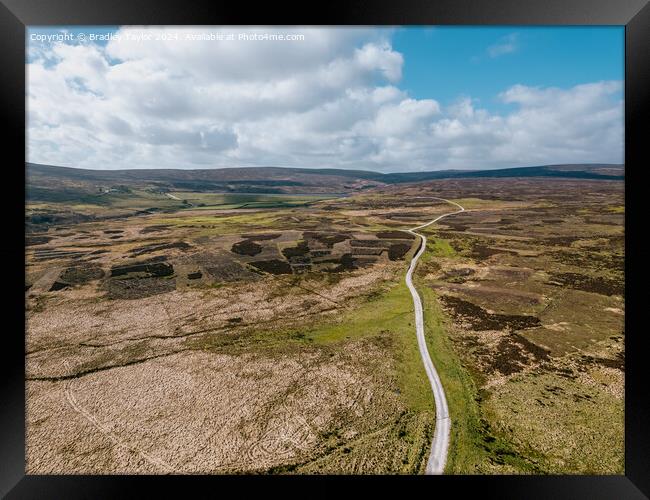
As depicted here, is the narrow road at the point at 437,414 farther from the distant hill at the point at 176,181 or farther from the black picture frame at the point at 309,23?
the distant hill at the point at 176,181

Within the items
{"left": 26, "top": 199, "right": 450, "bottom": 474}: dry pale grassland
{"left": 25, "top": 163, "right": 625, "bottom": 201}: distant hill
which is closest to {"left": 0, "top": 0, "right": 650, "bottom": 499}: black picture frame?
{"left": 26, "top": 199, "right": 450, "bottom": 474}: dry pale grassland

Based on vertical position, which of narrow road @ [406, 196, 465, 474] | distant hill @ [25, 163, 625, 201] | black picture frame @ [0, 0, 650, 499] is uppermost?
distant hill @ [25, 163, 625, 201]

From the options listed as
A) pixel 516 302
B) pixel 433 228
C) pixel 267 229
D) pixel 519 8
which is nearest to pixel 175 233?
pixel 267 229

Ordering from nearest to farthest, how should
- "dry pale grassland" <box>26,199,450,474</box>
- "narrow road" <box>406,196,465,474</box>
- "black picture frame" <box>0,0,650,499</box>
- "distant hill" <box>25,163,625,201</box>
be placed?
"black picture frame" <box>0,0,650,499</box> < "narrow road" <box>406,196,465,474</box> < "dry pale grassland" <box>26,199,450,474</box> < "distant hill" <box>25,163,625,201</box>

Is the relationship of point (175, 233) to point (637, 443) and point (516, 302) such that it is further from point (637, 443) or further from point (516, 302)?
point (637, 443)

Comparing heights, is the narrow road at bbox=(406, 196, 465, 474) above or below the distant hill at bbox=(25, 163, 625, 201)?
below

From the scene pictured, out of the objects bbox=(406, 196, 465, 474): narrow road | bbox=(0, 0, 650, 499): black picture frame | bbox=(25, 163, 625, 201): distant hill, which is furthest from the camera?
bbox=(25, 163, 625, 201): distant hill

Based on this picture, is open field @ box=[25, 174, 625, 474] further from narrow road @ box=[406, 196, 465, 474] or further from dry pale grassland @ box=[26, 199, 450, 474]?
narrow road @ box=[406, 196, 465, 474]
